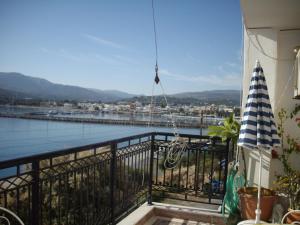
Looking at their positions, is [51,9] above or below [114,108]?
above

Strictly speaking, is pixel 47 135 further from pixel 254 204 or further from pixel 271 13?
pixel 271 13

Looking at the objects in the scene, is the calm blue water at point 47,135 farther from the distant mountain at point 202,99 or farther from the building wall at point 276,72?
the building wall at point 276,72

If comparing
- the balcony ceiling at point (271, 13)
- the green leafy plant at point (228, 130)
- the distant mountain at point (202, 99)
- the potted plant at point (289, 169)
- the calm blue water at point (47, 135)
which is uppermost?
the balcony ceiling at point (271, 13)

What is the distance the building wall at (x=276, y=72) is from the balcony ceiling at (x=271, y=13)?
0.14 m

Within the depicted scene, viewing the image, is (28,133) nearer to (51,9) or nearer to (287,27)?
(51,9)

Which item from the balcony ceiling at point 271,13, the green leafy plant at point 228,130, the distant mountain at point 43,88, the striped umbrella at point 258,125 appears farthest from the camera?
the distant mountain at point 43,88

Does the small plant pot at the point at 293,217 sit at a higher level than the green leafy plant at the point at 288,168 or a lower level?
lower

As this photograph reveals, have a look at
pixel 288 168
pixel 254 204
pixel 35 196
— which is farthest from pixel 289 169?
pixel 35 196

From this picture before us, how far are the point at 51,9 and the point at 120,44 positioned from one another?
892 cm

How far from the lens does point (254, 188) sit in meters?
3.68

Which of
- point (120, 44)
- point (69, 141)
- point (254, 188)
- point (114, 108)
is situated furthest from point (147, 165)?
point (114, 108)

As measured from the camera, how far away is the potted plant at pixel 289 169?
331 cm

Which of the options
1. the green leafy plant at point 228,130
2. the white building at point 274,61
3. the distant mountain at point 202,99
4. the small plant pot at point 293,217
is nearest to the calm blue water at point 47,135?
the distant mountain at point 202,99

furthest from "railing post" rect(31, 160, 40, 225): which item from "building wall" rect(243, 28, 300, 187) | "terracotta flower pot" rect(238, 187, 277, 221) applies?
"building wall" rect(243, 28, 300, 187)
